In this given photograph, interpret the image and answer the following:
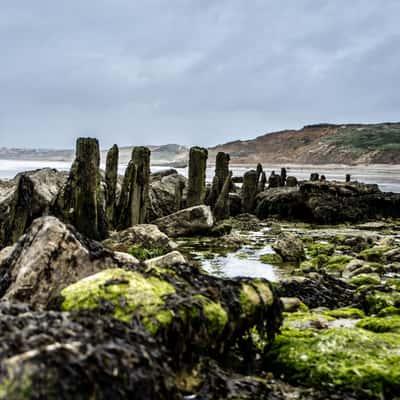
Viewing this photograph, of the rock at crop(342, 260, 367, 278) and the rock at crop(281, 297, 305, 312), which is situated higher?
the rock at crop(281, 297, 305, 312)

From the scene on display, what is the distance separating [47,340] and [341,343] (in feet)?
10.1

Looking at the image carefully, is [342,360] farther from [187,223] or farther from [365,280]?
[187,223]

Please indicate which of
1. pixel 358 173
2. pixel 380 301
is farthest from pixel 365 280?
pixel 358 173

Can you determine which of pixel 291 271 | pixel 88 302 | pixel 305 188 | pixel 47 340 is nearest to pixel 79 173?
pixel 291 271

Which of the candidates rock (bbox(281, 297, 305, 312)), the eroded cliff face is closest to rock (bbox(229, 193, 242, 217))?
rock (bbox(281, 297, 305, 312))

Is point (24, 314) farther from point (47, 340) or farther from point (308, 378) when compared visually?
point (308, 378)

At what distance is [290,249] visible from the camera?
12266 millimetres

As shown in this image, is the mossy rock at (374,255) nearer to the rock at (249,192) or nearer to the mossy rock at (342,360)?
the mossy rock at (342,360)

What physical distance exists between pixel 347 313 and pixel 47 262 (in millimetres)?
4171

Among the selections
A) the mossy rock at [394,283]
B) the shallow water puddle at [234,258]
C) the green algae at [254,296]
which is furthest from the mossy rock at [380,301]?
the green algae at [254,296]

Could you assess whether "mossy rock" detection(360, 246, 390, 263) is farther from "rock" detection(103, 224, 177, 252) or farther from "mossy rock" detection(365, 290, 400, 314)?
"rock" detection(103, 224, 177, 252)

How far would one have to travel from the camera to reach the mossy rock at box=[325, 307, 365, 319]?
6.58 m

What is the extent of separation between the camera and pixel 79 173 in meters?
12.2

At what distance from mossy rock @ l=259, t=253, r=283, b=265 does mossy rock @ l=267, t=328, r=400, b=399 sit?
6.79 m
